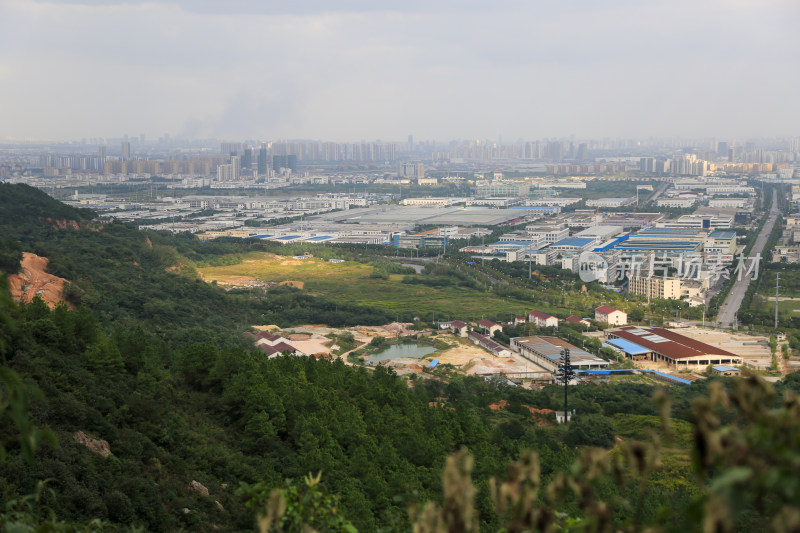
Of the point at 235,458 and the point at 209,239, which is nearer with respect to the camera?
the point at 235,458

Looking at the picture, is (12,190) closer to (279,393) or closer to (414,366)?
(414,366)

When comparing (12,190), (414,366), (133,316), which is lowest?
(414,366)

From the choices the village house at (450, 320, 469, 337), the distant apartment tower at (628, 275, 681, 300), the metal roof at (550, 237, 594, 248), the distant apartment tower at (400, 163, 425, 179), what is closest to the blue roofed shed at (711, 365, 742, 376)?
the village house at (450, 320, 469, 337)

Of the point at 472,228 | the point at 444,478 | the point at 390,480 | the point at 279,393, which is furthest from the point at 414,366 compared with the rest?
the point at 472,228

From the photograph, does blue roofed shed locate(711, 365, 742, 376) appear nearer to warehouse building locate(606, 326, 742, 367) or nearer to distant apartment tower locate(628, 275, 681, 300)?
warehouse building locate(606, 326, 742, 367)

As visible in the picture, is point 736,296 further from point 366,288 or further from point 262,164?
point 262,164

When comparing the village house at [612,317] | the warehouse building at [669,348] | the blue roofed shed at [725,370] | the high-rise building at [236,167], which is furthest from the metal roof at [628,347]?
the high-rise building at [236,167]

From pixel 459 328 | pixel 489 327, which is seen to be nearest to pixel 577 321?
pixel 489 327
